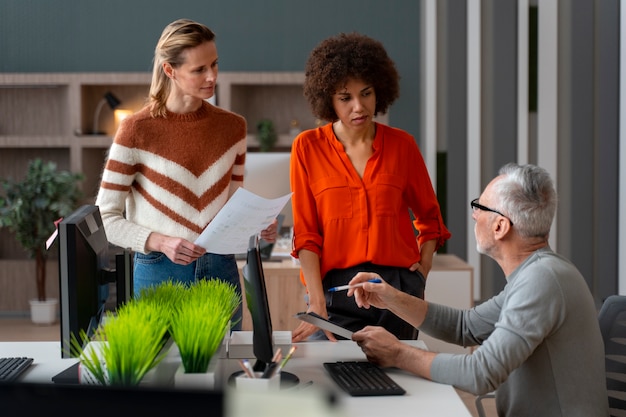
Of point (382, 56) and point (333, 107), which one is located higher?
point (382, 56)

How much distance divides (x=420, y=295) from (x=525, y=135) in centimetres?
397

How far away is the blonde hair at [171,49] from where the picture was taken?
253cm

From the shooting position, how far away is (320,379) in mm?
2031

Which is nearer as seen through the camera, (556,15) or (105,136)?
(556,15)

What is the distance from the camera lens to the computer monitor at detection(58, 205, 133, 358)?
184cm

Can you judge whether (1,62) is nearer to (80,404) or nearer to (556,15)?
(556,15)

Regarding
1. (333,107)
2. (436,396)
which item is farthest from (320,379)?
(333,107)

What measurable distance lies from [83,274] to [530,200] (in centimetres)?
108

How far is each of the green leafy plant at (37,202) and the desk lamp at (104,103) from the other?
509 mm

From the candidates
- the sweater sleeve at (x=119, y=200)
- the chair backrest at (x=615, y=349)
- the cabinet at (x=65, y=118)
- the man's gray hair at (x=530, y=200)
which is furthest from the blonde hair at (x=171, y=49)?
the cabinet at (x=65, y=118)

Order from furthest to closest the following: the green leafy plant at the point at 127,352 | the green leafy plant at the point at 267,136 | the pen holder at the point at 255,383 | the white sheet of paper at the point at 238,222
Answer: the green leafy plant at the point at 267,136
the white sheet of paper at the point at 238,222
the pen holder at the point at 255,383
the green leafy plant at the point at 127,352

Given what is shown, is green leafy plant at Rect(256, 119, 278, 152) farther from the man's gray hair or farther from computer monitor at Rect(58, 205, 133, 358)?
the man's gray hair

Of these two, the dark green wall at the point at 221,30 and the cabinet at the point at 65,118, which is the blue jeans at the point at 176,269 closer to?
the cabinet at the point at 65,118

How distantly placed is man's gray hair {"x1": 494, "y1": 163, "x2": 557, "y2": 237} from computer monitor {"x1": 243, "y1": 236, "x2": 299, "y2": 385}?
24.7 inches
